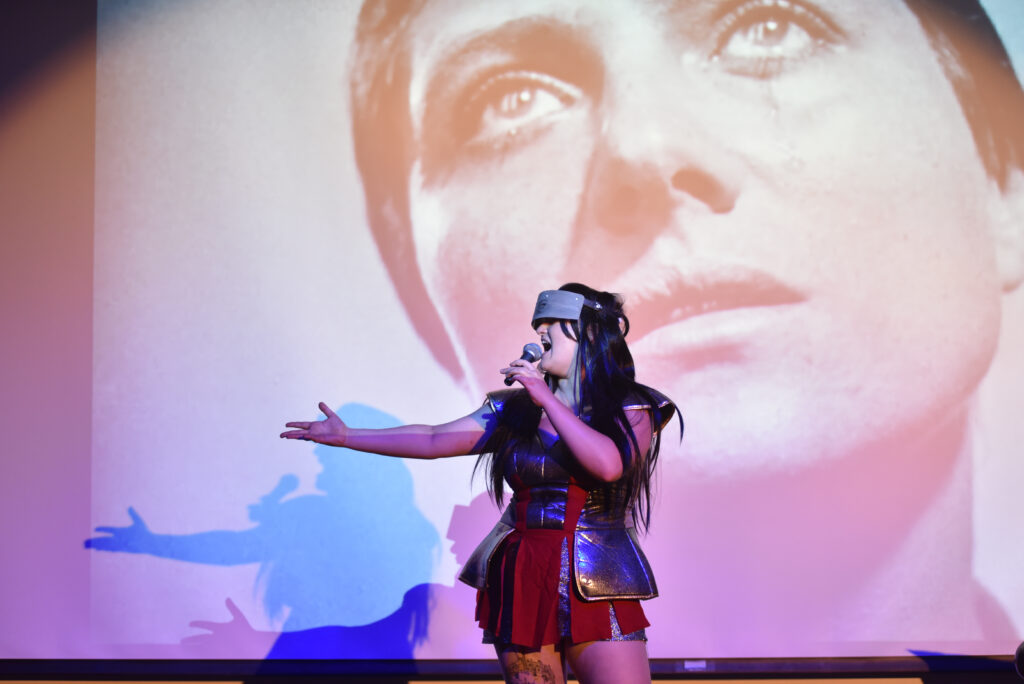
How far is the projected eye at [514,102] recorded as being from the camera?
10.1ft

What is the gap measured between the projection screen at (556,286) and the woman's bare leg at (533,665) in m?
Result: 1.21

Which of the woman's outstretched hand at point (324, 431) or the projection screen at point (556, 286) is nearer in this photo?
the woman's outstretched hand at point (324, 431)

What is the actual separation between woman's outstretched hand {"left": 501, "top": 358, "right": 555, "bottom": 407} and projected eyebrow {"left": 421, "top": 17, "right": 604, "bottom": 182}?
4.89 ft

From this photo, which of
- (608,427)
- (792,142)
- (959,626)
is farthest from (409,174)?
(959,626)

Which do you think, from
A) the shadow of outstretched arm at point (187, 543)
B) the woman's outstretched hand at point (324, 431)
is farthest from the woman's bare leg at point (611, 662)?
the shadow of outstretched arm at point (187, 543)

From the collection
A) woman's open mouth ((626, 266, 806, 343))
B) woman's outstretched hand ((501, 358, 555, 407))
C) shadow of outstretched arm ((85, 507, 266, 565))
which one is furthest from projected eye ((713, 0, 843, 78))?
shadow of outstretched arm ((85, 507, 266, 565))

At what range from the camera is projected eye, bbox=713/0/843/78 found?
3066 millimetres

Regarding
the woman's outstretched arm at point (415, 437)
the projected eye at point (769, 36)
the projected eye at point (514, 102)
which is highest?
the projected eye at point (769, 36)

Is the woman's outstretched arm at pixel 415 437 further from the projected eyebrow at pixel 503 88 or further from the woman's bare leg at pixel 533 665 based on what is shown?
the projected eyebrow at pixel 503 88

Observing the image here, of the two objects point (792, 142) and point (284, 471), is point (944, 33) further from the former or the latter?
point (284, 471)

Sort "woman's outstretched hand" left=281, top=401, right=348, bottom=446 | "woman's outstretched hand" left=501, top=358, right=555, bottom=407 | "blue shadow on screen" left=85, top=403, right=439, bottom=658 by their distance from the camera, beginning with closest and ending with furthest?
"woman's outstretched hand" left=501, top=358, right=555, bottom=407, "woman's outstretched hand" left=281, top=401, right=348, bottom=446, "blue shadow on screen" left=85, top=403, right=439, bottom=658

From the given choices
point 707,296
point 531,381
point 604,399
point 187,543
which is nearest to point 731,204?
point 707,296

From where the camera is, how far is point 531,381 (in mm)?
1711

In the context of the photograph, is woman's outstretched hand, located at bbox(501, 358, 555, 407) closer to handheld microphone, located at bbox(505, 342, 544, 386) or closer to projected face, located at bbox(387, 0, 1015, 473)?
handheld microphone, located at bbox(505, 342, 544, 386)
